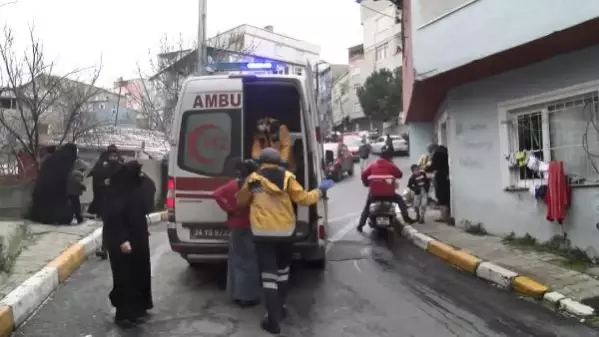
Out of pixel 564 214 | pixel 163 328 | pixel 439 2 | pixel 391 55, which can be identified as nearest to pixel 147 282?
pixel 163 328

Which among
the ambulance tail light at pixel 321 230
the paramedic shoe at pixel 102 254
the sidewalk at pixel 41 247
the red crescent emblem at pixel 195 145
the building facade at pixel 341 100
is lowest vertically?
the paramedic shoe at pixel 102 254

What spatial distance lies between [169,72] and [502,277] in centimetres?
2069

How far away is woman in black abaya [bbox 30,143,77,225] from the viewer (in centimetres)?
1059

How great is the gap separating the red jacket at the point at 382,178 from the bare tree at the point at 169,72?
14186mm

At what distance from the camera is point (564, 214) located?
327 inches

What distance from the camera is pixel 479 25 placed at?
9172 mm

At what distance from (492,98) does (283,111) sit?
3.96 meters

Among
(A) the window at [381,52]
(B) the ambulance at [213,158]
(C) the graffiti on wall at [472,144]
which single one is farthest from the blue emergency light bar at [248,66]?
(A) the window at [381,52]

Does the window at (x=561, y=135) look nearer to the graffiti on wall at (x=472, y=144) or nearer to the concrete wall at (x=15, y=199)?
the graffiti on wall at (x=472, y=144)

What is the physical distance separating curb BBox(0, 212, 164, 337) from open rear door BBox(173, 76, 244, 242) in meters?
1.65

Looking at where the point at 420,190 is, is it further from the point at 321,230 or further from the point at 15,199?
the point at 15,199

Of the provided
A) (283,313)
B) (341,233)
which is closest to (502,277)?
(283,313)

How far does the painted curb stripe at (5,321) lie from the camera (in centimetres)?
529

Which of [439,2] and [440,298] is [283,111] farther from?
[439,2]
